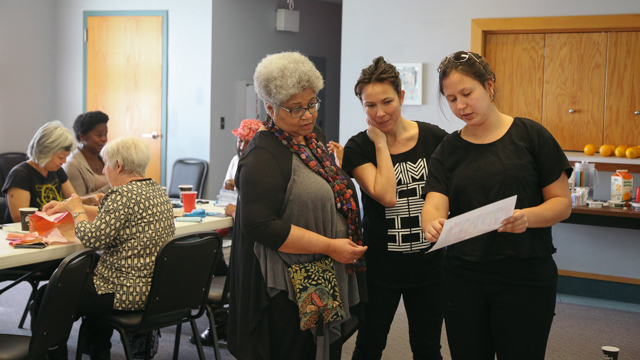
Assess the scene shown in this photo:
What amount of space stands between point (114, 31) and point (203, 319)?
385cm

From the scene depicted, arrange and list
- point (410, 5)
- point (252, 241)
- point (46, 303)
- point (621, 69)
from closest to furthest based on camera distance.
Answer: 1. point (252, 241)
2. point (46, 303)
3. point (621, 69)
4. point (410, 5)

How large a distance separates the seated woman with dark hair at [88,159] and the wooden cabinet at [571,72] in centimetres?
304

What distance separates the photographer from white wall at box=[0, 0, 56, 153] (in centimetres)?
613

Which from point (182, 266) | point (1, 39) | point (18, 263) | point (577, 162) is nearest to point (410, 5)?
point (577, 162)

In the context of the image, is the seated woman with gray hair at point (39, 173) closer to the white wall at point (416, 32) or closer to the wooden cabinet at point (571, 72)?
the white wall at point (416, 32)

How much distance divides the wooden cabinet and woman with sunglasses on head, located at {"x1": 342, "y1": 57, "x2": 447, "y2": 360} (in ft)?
9.91

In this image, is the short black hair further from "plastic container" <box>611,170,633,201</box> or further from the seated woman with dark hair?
"plastic container" <box>611,170,633,201</box>

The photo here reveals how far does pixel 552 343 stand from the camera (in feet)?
11.7

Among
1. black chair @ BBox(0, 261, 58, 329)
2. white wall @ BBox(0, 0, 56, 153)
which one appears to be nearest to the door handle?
white wall @ BBox(0, 0, 56, 153)

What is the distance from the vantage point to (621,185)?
14.0ft

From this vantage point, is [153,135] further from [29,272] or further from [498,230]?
[498,230]

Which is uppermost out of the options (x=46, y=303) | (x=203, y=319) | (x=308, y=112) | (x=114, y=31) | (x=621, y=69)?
(x=114, y=31)

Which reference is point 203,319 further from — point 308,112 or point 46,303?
point 308,112

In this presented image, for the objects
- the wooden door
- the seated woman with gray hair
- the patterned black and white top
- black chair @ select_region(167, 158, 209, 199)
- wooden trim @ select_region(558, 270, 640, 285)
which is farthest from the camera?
the wooden door
